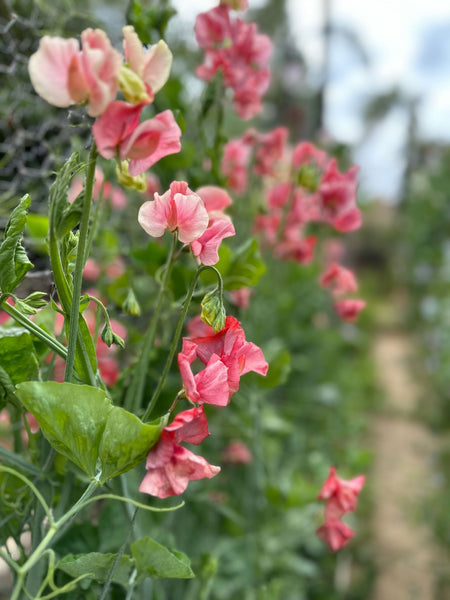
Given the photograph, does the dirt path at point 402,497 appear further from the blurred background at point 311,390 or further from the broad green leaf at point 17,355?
the broad green leaf at point 17,355

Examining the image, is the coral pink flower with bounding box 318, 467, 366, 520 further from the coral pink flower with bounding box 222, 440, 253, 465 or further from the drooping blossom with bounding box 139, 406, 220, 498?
the coral pink flower with bounding box 222, 440, 253, 465

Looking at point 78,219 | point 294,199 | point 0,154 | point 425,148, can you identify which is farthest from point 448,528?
point 425,148

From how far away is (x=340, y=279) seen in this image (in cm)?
82

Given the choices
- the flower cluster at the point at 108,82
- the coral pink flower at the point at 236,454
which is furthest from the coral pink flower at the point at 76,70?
the coral pink flower at the point at 236,454

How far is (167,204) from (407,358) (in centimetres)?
550

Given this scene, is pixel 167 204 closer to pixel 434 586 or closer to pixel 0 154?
pixel 0 154

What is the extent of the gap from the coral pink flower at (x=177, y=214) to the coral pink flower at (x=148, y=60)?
0.24 feet

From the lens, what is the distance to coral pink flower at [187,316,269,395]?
15.0 inches

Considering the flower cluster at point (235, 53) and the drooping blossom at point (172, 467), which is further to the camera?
the flower cluster at point (235, 53)

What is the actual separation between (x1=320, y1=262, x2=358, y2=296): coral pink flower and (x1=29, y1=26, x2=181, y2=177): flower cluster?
0.51m

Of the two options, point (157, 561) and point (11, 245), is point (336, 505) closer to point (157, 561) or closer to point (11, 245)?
point (157, 561)

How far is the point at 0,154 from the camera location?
819 millimetres

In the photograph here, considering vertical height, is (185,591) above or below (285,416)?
above

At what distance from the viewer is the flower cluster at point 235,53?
69cm
